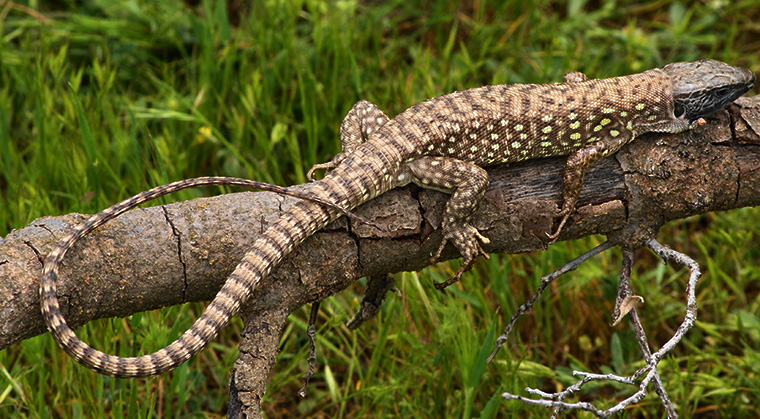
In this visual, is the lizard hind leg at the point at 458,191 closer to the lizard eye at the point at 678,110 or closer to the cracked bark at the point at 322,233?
the cracked bark at the point at 322,233

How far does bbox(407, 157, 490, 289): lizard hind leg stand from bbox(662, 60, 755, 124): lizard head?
1.15 metres

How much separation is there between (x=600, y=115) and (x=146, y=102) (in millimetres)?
3634

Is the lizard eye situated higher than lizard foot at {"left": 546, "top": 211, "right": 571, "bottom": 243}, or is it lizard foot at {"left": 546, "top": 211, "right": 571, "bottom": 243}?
the lizard eye

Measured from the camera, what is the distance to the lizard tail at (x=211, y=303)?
2.64m

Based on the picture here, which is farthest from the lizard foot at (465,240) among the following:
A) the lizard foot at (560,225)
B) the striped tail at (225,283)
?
the striped tail at (225,283)

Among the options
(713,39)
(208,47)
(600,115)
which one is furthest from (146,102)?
(713,39)

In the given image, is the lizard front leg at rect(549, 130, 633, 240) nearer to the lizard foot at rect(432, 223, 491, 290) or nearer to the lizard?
the lizard

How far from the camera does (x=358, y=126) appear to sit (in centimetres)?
380

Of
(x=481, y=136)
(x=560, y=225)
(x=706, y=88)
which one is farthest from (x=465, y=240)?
(x=706, y=88)

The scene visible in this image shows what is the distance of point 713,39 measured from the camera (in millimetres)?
6039

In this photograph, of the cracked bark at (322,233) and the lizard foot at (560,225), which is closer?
the cracked bark at (322,233)

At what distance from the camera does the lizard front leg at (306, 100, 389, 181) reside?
12.3 ft

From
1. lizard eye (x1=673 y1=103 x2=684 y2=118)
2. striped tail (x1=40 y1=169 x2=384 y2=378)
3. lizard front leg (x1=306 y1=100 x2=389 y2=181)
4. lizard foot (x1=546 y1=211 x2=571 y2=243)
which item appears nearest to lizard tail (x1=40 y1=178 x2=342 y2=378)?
striped tail (x1=40 y1=169 x2=384 y2=378)

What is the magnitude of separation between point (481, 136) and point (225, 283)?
147 centimetres
